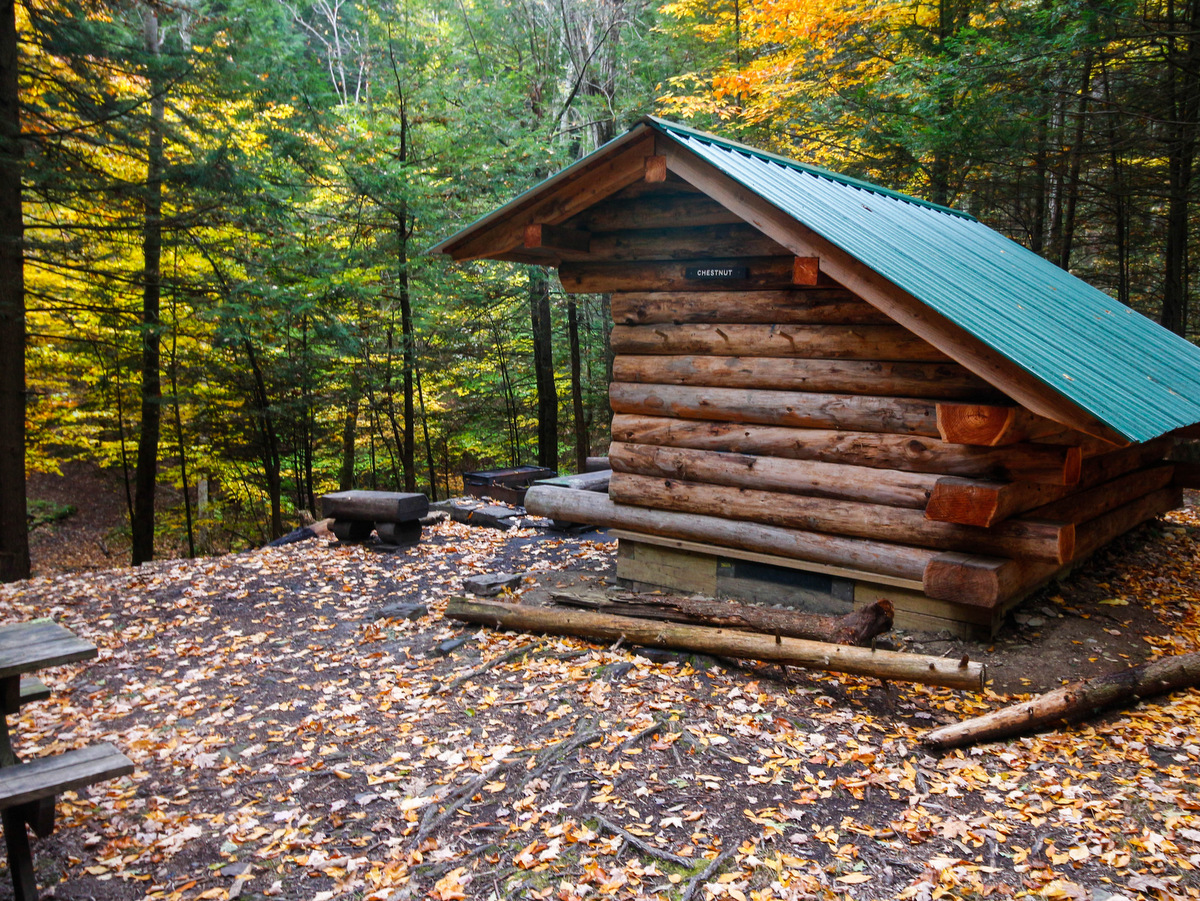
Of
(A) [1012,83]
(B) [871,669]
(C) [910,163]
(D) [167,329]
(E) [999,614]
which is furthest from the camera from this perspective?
(C) [910,163]

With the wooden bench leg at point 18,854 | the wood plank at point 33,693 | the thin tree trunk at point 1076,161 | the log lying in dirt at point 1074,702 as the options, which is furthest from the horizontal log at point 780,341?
the thin tree trunk at point 1076,161

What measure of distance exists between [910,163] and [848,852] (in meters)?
13.4

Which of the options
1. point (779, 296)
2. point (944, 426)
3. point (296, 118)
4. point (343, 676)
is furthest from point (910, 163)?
point (343, 676)

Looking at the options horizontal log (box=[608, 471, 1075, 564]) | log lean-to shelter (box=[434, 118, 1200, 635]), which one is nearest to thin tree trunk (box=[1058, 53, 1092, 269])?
log lean-to shelter (box=[434, 118, 1200, 635])

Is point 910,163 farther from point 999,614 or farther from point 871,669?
point 871,669

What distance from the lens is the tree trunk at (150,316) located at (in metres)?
11.2

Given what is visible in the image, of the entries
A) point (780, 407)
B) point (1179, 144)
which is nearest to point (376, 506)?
point (780, 407)

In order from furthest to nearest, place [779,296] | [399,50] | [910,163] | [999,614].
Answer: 1. [399,50]
2. [910,163]
3. [779,296]
4. [999,614]

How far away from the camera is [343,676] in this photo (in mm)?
6402

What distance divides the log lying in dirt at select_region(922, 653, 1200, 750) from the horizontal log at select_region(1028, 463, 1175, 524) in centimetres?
169

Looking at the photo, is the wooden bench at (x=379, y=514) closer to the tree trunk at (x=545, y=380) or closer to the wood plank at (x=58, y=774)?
the tree trunk at (x=545, y=380)

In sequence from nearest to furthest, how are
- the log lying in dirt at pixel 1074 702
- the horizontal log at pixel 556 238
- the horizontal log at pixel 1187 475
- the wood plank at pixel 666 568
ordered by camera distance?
1. the log lying in dirt at pixel 1074 702
2. the horizontal log at pixel 556 238
3. the wood plank at pixel 666 568
4. the horizontal log at pixel 1187 475

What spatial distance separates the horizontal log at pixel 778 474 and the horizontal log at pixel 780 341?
0.99 meters

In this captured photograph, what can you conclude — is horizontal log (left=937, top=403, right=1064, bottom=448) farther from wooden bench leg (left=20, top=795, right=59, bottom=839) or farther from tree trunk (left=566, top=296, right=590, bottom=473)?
tree trunk (left=566, top=296, right=590, bottom=473)
